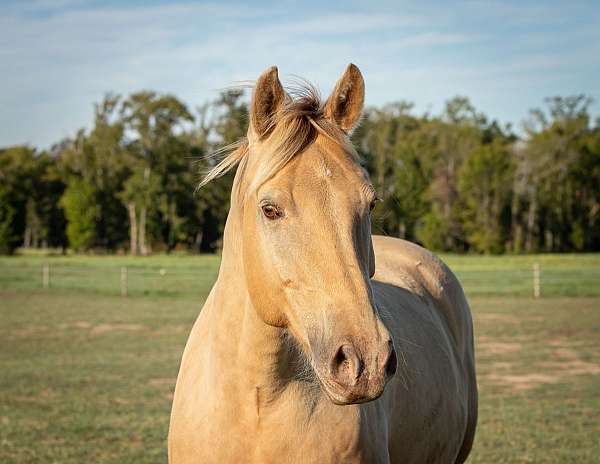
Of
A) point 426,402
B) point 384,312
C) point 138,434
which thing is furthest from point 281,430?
point 138,434

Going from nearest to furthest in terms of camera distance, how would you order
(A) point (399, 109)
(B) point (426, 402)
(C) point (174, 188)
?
(B) point (426, 402)
(C) point (174, 188)
(A) point (399, 109)

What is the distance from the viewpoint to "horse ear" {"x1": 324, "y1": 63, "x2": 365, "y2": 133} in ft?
8.05

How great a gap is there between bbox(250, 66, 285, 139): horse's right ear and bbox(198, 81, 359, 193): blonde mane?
0.06 ft

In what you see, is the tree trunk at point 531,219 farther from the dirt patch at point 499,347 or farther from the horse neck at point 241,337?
the horse neck at point 241,337

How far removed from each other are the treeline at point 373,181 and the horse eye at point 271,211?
52.0m

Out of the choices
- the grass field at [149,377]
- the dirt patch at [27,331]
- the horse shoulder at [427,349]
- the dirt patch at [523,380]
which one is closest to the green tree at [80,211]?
the grass field at [149,377]

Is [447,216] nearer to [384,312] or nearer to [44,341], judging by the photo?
[44,341]

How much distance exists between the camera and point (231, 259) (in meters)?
2.62

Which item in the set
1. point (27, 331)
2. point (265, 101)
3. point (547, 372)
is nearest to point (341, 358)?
point (265, 101)

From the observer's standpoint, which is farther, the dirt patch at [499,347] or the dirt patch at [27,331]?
the dirt patch at [27,331]

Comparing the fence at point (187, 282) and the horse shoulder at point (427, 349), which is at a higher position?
the horse shoulder at point (427, 349)

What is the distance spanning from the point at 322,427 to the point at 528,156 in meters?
59.9

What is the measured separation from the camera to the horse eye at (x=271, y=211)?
2.18 meters

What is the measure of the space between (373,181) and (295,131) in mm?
53436
